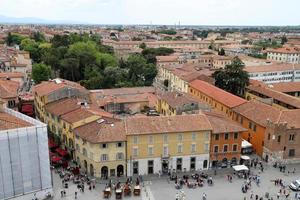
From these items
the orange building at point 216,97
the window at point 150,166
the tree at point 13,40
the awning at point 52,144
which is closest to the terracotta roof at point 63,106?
the awning at point 52,144

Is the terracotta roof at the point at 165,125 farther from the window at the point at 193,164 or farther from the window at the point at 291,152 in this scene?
the window at the point at 291,152

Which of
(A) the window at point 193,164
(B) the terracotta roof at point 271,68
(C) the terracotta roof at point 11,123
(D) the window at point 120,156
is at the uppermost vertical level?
(C) the terracotta roof at point 11,123

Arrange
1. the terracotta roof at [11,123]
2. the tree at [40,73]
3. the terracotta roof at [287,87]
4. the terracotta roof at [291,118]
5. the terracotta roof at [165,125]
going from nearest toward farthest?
the terracotta roof at [11,123], the terracotta roof at [165,125], the terracotta roof at [291,118], the terracotta roof at [287,87], the tree at [40,73]

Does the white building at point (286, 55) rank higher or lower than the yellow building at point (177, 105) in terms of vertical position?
higher

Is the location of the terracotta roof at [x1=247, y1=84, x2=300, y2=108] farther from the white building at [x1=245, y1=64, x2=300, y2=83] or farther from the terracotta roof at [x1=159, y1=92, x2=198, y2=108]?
the white building at [x1=245, y1=64, x2=300, y2=83]

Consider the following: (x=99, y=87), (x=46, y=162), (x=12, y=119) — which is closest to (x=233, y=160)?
(x=46, y=162)

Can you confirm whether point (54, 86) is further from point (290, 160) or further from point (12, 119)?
point (290, 160)
